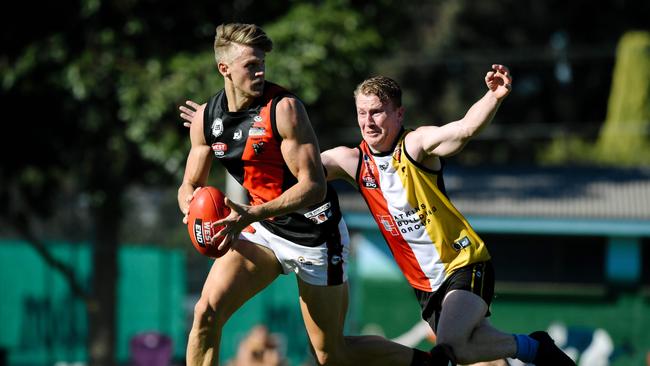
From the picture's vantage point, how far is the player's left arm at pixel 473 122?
639cm

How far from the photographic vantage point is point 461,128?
6438 mm

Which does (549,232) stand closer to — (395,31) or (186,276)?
(395,31)

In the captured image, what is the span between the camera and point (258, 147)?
6434 millimetres

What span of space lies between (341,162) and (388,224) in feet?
1.62

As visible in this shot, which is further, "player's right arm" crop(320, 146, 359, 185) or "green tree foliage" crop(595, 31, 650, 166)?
"green tree foliage" crop(595, 31, 650, 166)

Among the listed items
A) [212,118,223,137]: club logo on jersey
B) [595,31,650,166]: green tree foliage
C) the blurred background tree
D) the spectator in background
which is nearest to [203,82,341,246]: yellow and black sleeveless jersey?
[212,118,223,137]: club logo on jersey

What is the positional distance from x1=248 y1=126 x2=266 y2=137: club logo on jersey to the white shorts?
62 centimetres

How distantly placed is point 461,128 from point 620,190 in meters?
12.7

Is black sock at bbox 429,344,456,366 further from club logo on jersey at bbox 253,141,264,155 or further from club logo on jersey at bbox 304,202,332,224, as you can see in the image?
club logo on jersey at bbox 253,141,264,155

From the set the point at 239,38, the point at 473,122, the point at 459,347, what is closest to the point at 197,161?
the point at 239,38

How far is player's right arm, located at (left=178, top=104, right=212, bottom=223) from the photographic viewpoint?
6.71 meters

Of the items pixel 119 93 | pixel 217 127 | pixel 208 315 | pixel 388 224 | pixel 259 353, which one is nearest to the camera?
pixel 208 315

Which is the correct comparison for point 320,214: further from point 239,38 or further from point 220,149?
point 239,38

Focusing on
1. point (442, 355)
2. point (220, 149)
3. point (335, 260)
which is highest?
point (220, 149)
